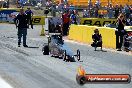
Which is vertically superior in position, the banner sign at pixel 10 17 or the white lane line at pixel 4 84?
the banner sign at pixel 10 17

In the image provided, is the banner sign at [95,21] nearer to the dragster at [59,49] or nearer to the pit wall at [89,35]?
the pit wall at [89,35]

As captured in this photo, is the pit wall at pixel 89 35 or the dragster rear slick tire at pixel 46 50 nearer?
the dragster rear slick tire at pixel 46 50

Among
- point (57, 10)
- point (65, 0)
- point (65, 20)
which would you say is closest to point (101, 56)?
point (65, 20)

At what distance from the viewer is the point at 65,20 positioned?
32.0m

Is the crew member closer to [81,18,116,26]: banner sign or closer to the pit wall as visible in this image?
the pit wall

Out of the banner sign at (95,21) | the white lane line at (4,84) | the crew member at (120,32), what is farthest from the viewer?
the banner sign at (95,21)

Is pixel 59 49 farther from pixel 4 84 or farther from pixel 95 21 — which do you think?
pixel 95 21

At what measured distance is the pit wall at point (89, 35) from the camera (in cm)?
2344

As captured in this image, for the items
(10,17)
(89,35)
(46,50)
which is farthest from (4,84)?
(10,17)

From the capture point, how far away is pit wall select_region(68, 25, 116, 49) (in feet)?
76.9

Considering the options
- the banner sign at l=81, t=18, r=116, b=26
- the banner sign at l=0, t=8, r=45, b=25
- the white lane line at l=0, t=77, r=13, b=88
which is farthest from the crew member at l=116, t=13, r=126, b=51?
the banner sign at l=0, t=8, r=45, b=25

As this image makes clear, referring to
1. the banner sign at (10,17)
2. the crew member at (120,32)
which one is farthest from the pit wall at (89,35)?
the banner sign at (10,17)

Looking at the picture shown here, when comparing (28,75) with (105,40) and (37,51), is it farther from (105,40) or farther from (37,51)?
(105,40)

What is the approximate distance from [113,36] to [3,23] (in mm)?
21015
